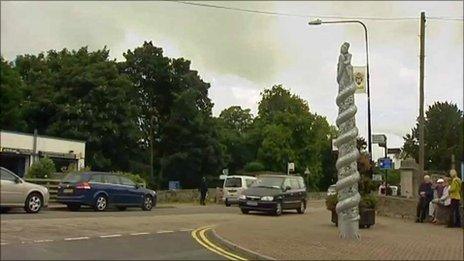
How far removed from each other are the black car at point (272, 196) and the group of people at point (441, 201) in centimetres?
619

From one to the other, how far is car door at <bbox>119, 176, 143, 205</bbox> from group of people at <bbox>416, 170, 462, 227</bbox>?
11.5m

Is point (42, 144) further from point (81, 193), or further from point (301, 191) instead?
point (301, 191)

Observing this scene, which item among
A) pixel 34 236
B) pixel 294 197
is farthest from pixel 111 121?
pixel 34 236

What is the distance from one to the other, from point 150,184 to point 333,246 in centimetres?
3399

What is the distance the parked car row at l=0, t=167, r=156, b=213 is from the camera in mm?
18953

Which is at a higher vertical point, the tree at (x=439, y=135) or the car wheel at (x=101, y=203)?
the tree at (x=439, y=135)

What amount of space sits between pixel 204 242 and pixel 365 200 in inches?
253

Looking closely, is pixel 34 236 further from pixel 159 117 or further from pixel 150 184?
pixel 159 117

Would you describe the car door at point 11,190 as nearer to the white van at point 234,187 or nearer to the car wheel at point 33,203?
the car wheel at point 33,203

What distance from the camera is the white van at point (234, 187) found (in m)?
37.1

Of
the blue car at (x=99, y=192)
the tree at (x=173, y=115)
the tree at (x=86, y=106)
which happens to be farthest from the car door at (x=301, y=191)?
the tree at (x=173, y=115)

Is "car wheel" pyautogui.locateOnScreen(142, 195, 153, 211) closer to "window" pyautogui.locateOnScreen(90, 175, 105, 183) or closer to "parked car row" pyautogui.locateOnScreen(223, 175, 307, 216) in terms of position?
"window" pyautogui.locateOnScreen(90, 175, 105, 183)

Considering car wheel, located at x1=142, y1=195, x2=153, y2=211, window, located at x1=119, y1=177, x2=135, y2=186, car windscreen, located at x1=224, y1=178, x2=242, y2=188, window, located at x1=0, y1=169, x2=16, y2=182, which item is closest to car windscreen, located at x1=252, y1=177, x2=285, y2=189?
car wheel, located at x1=142, y1=195, x2=153, y2=211

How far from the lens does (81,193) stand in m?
23.6
